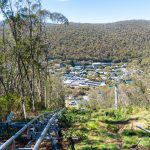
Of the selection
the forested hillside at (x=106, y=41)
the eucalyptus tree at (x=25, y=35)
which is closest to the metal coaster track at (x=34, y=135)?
the eucalyptus tree at (x=25, y=35)

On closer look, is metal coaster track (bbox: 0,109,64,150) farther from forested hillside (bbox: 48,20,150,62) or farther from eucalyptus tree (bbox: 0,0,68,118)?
forested hillside (bbox: 48,20,150,62)

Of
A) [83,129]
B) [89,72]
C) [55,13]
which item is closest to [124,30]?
[89,72]

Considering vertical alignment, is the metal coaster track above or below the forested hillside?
above

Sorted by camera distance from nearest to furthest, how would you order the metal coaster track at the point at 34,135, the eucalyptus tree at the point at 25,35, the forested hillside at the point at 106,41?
the metal coaster track at the point at 34,135
the eucalyptus tree at the point at 25,35
the forested hillside at the point at 106,41

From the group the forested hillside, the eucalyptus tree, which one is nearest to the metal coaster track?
the eucalyptus tree

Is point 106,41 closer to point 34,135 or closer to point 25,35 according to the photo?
point 25,35

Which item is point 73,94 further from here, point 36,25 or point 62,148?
point 62,148

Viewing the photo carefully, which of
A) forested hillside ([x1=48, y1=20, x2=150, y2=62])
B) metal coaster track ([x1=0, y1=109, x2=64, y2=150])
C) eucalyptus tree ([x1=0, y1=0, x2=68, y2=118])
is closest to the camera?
metal coaster track ([x1=0, y1=109, x2=64, y2=150])

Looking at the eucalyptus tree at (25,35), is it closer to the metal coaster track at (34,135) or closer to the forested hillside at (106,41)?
the metal coaster track at (34,135)

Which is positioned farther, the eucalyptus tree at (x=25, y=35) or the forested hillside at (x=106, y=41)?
the forested hillside at (x=106, y=41)
